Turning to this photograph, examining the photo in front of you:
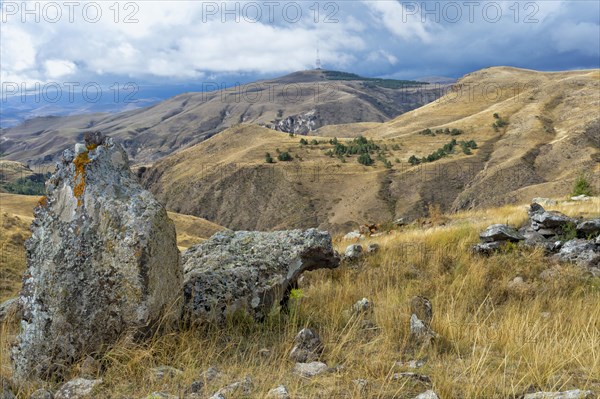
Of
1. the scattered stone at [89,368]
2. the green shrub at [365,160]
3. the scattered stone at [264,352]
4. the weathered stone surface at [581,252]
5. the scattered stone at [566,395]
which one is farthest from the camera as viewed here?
the green shrub at [365,160]

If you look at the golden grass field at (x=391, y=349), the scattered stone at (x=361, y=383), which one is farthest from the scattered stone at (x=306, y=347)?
the scattered stone at (x=361, y=383)

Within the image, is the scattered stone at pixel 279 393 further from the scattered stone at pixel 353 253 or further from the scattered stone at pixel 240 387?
the scattered stone at pixel 353 253

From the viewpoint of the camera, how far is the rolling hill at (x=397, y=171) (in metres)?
73.1

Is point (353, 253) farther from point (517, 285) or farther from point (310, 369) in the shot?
point (310, 369)

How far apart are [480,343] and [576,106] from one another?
11505 cm

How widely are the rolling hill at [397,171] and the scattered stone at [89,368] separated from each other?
188 feet

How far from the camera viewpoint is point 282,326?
16.5 feet

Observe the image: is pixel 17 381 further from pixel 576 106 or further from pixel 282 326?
pixel 576 106

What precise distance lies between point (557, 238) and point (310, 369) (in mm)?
9243

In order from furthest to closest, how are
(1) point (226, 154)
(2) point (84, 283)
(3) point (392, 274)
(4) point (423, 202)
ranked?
(1) point (226, 154) < (4) point (423, 202) < (3) point (392, 274) < (2) point (84, 283)

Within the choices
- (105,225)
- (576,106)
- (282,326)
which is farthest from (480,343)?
(576,106)

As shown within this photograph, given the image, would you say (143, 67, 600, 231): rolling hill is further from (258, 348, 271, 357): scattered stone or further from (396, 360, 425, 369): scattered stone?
(258, 348, 271, 357): scattered stone

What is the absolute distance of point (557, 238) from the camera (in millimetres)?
10711

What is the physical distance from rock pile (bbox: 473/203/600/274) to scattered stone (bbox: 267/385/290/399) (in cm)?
709
